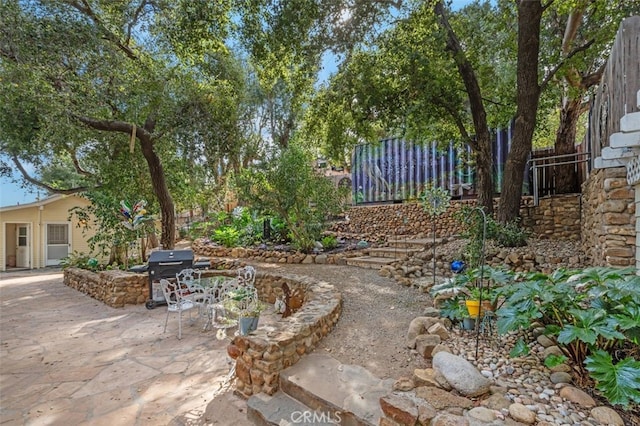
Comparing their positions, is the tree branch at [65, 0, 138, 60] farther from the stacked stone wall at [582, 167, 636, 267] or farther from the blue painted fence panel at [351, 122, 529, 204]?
the stacked stone wall at [582, 167, 636, 267]

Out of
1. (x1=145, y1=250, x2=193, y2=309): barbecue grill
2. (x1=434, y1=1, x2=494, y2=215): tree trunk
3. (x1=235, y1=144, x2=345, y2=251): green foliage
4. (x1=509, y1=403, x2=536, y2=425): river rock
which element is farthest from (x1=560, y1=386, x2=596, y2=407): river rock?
(x1=235, y1=144, x2=345, y2=251): green foliage

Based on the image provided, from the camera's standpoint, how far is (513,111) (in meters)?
7.43

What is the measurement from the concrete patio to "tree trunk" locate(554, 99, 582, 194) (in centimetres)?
788

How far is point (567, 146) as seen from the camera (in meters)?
7.56

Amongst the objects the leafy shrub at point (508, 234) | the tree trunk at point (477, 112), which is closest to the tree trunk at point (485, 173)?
the tree trunk at point (477, 112)

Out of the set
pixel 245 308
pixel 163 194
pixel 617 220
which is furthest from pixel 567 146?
pixel 163 194

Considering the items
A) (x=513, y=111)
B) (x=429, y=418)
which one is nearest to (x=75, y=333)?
(x=429, y=418)

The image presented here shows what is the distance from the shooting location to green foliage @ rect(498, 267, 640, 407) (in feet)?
5.65

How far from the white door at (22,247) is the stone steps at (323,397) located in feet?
49.4

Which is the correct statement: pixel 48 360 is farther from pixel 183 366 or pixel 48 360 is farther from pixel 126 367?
pixel 183 366

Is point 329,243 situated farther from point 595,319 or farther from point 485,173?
point 595,319

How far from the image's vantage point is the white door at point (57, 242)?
42.9 feet

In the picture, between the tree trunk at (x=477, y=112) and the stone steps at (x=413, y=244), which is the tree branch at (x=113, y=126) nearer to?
the stone steps at (x=413, y=244)

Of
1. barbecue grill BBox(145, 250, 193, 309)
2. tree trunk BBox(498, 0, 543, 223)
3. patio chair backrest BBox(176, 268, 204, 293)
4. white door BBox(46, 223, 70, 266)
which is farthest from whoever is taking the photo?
white door BBox(46, 223, 70, 266)
